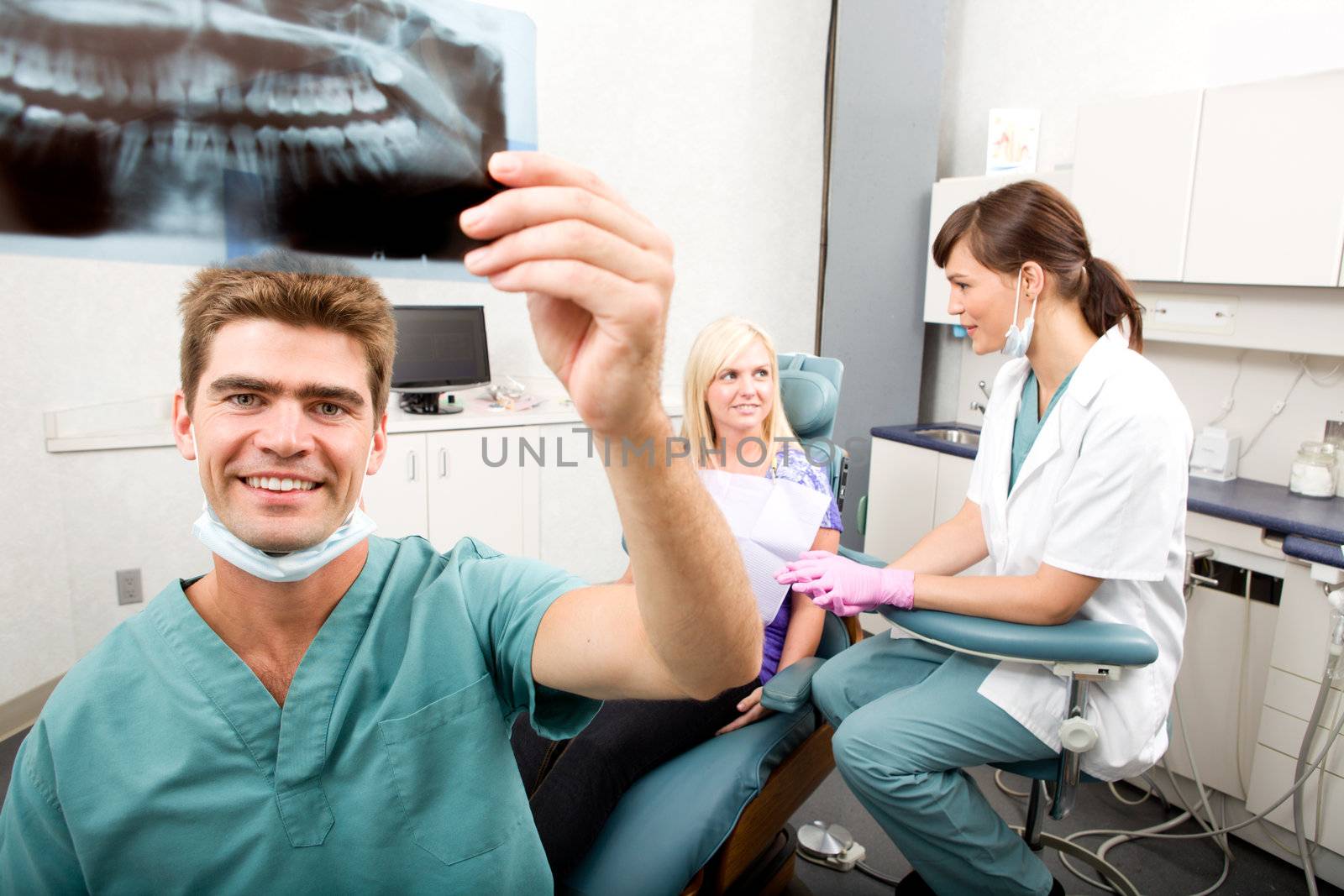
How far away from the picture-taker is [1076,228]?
1.72 metres

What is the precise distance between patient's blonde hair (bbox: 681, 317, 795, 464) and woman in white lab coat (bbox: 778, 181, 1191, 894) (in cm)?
54

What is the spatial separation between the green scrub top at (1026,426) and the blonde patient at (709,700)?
1.39 ft

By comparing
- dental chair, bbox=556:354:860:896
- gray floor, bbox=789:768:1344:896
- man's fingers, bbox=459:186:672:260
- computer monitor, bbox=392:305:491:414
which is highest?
man's fingers, bbox=459:186:672:260

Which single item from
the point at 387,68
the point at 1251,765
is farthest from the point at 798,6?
the point at 1251,765

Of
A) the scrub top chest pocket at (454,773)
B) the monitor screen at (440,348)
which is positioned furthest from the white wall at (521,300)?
the scrub top chest pocket at (454,773)

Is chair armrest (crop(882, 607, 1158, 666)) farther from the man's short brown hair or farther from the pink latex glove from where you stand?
the man's short brown hair

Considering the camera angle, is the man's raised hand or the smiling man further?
the smiling man

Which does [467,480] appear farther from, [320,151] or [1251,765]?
[1251,765]

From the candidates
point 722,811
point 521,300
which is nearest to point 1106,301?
point 722,811

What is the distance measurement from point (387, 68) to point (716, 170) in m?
1.44

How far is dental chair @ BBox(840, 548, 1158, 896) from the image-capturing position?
55.9 inches

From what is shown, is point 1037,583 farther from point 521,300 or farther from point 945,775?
point 521,300

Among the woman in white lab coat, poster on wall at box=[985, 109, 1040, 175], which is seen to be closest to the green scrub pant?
the woman in white lab coat

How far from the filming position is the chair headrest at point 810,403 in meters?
2.25
